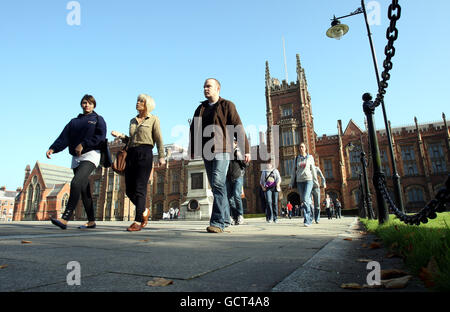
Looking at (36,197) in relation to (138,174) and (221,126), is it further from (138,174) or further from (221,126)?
(221,126)

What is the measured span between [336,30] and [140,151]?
7151 mm

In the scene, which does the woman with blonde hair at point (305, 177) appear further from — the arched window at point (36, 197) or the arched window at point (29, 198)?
the arched window at point (29, 198)

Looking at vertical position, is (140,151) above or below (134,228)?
above

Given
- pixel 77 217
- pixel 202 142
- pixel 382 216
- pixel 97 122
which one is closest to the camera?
pixel 382 216

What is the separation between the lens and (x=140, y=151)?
4.48 metres

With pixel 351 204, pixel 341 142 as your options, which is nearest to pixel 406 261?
pixel 351 204

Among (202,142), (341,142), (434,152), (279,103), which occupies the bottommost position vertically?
(202,142)

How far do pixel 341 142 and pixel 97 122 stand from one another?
32520mm

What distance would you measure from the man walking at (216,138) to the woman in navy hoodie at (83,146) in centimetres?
163

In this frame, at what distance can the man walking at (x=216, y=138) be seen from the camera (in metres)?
4.01

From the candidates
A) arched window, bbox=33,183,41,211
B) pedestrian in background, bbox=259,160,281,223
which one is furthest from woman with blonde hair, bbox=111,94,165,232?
arched window, bbox=33,183,41,211

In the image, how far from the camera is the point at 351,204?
30438mm

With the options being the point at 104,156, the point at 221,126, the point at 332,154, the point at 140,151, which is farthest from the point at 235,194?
the point at 332,154
